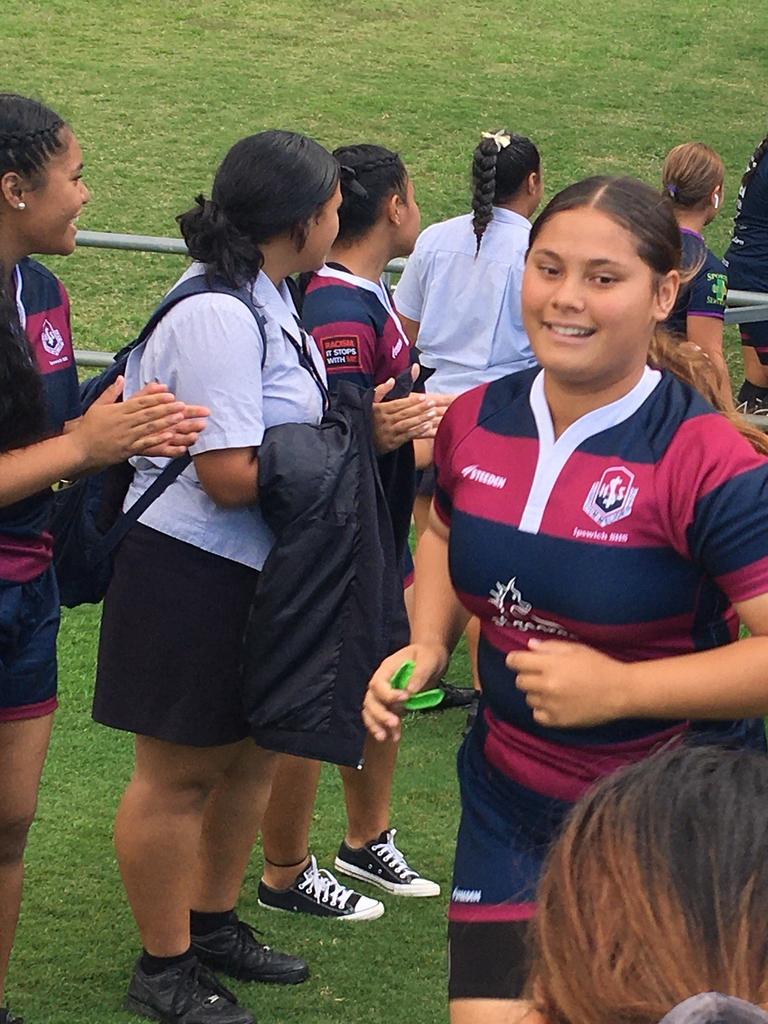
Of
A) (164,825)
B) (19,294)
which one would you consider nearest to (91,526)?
(19,294)

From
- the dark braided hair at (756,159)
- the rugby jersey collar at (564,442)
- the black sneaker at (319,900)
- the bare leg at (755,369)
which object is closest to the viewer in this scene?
the rugby jersey collar at (564,442)

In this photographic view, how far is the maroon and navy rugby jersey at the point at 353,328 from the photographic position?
3.77 metres

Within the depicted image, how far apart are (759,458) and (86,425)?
1.24m

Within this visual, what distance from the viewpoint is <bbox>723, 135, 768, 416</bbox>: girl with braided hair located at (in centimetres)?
733

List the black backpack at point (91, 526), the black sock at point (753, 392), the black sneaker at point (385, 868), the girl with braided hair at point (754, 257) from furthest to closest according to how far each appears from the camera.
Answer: the black sock at point (753, 392)
the girl with braided hair at point (754, 257)
the black sneaker at point (385, 868)
the black backpack at point (91, 526)

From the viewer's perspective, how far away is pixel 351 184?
3982 mm

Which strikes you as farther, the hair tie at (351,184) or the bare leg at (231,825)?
the hair tie at (351,184)

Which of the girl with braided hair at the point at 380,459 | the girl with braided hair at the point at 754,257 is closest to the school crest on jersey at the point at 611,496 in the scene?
the girl with braided hair at the point at 380,459

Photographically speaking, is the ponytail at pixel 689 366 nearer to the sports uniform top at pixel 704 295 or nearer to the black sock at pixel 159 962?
the black sock at pixel 159 962

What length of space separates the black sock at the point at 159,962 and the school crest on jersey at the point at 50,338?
133 cm

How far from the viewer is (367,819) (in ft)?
13.7

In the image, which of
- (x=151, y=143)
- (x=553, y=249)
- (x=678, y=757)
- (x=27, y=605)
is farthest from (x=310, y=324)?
(x=151, y=143)

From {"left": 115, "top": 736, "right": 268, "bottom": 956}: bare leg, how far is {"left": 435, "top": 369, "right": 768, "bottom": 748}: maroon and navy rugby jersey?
3.19ft

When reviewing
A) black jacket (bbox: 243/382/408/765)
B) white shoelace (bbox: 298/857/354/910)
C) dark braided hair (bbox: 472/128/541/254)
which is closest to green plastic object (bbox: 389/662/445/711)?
black jacket (bbox: 243/382/408/765)
